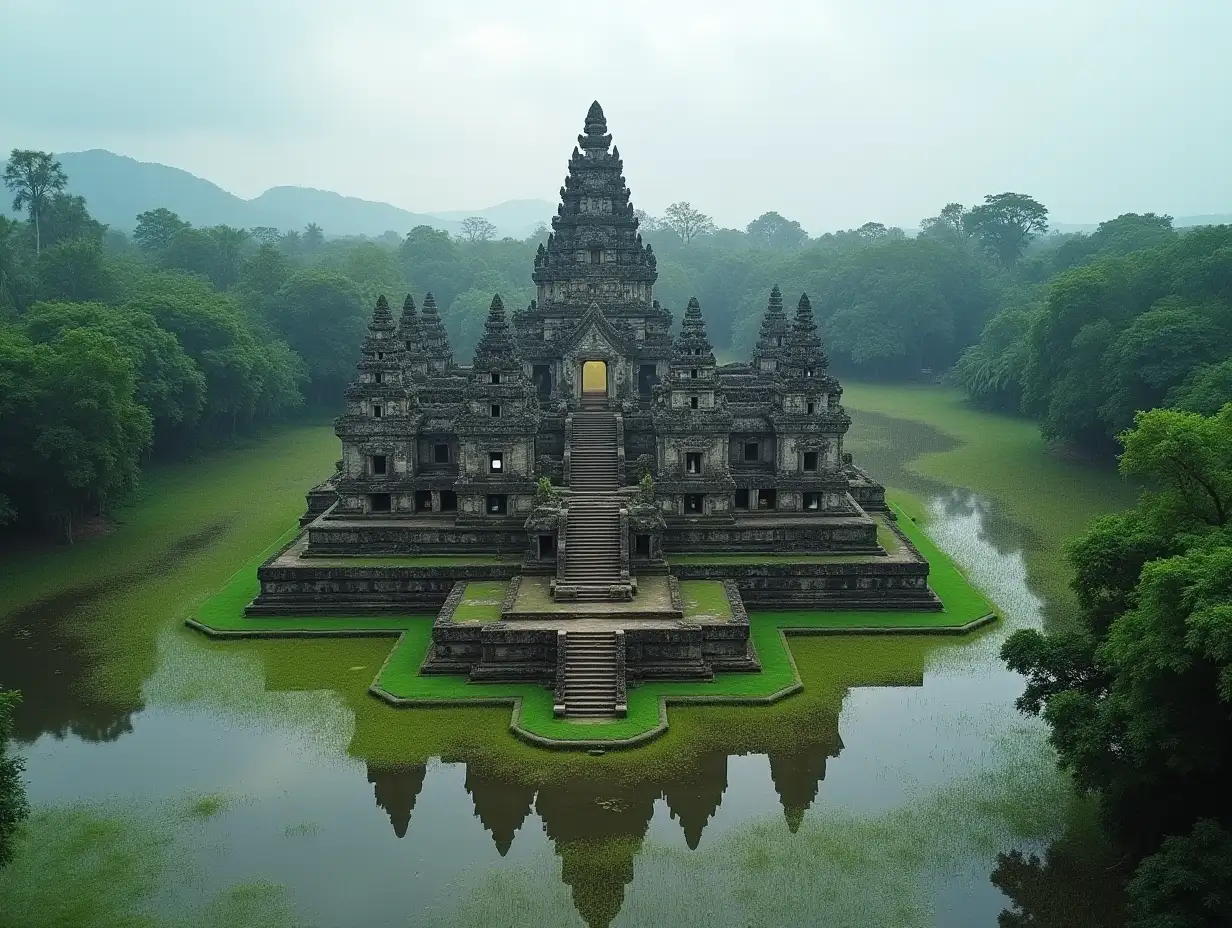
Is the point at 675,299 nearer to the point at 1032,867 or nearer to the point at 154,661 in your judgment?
the point at 154,661

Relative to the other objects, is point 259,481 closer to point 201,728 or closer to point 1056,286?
point 201,728

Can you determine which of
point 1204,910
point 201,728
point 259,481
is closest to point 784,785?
point 1204,910

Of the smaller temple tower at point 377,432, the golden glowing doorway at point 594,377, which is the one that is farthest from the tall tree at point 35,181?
the smaller temple tower at point 377,432

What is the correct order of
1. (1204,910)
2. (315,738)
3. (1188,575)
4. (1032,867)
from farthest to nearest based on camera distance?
1. (315,738)
2. (1032,867)
3. (1188,575)
4. (1204,910)

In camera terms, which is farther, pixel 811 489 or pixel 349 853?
pixel 811 489

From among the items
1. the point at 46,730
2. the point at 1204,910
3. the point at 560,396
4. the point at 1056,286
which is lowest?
the point at 46,730

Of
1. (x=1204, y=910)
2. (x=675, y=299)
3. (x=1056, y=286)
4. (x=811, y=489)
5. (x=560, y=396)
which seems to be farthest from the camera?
(x=675, y=299)

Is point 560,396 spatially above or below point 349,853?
above
